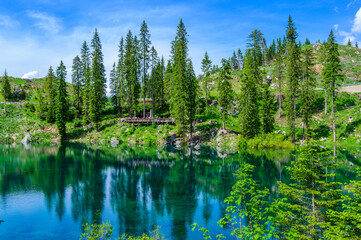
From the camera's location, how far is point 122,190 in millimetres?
24109

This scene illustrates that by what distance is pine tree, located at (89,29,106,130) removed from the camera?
214 feet

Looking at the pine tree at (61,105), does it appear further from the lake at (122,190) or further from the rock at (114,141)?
the lake at (122,190)

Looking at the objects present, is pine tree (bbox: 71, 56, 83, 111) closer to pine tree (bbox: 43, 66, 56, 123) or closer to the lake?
Result: pine tree (bbox: 43, 66, 56, 123)

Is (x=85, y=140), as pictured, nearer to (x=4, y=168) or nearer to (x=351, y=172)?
(x=4, y=168)

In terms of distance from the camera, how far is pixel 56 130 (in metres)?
68.5

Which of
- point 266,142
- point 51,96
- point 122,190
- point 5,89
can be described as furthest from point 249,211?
point 5,89

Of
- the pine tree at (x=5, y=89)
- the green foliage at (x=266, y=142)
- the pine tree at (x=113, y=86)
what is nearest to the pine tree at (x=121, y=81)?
the pine tree at (x=113, y=86)

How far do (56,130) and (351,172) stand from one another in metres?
69.0

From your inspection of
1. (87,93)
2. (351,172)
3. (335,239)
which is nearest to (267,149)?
(351,172)

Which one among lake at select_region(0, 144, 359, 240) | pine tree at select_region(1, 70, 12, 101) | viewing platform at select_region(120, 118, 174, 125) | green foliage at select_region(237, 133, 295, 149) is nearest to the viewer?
lake at select_region(0, 144, 359, 240)

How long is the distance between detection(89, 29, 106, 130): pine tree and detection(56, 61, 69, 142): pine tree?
7.58 meters

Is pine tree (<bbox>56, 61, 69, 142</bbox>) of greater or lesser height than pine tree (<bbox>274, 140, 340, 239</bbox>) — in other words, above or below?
above

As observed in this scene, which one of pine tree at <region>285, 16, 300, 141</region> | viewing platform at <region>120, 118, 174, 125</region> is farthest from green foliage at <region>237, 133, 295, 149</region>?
viewing platform at <region>120, 118, 174, 125</region>

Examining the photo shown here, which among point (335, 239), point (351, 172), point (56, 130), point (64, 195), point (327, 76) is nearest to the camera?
point (335, 239)
